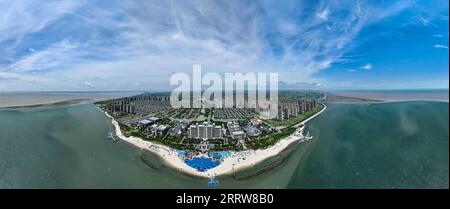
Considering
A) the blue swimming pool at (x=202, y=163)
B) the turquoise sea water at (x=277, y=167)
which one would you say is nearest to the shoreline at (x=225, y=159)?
the blue swimming pool at (x=202, y=163)

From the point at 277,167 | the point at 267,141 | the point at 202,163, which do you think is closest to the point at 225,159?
the point at 202,163

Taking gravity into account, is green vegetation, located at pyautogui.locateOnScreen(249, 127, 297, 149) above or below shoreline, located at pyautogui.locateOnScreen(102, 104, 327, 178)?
above

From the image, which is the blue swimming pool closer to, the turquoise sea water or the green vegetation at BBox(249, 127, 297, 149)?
the turquoise sea water

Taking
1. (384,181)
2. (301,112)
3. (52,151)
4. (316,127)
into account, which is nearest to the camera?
(384,181)

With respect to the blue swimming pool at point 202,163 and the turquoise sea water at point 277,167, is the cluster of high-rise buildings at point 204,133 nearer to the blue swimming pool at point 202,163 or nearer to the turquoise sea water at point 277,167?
the blue swimming pool at point 202,163

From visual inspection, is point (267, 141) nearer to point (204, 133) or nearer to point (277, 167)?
point (277, 167)

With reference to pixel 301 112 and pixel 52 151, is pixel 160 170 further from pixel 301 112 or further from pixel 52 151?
pixel 301 112

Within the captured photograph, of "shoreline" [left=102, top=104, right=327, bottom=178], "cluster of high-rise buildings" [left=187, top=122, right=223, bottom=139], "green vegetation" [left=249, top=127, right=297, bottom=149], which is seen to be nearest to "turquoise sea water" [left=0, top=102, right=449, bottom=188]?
"shoreline" [left=102, top=104, right=327, bottom=178]
